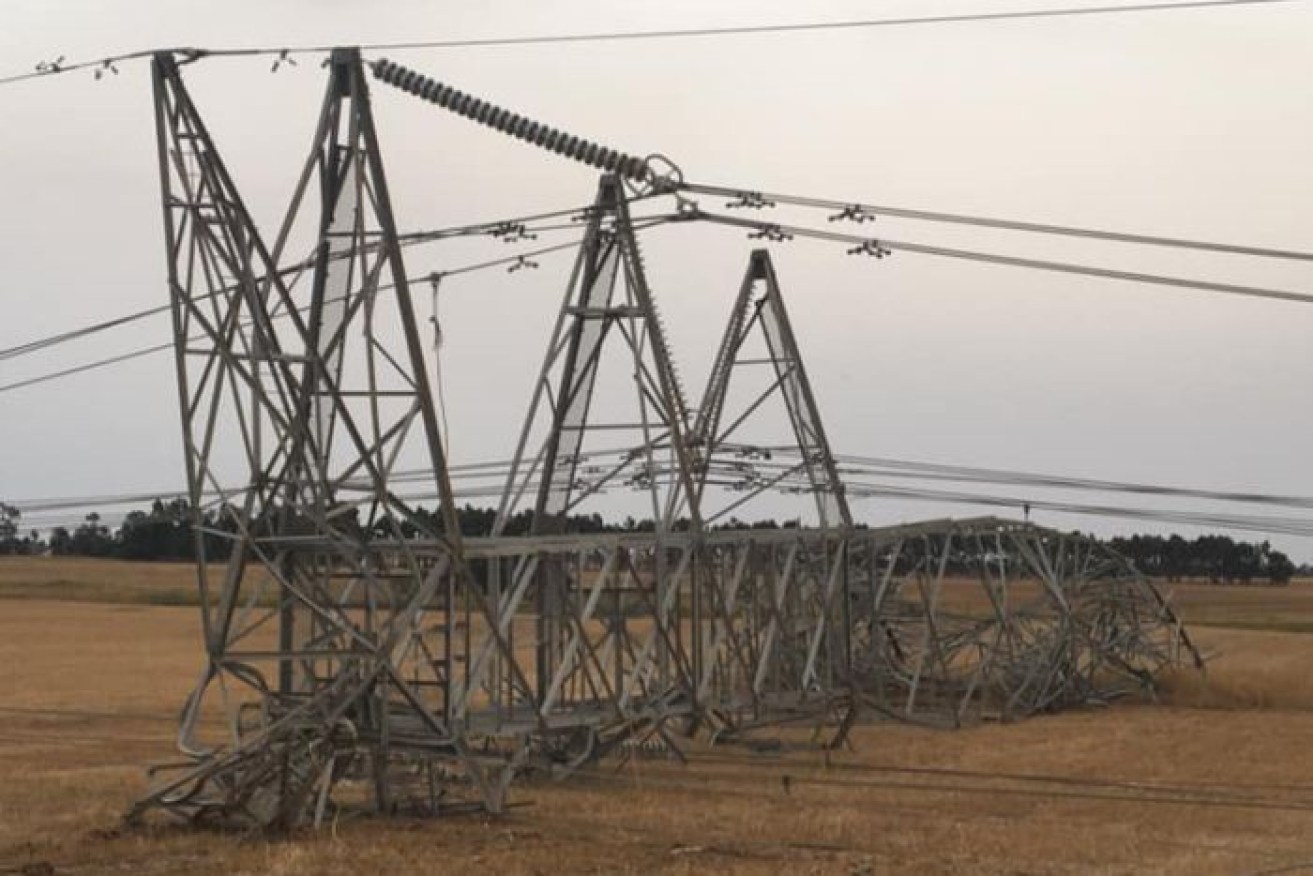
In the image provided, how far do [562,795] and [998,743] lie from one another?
14.5 m

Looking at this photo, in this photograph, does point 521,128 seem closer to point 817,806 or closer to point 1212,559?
point 817,806

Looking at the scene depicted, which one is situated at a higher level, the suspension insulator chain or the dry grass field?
the suspension insulator chain

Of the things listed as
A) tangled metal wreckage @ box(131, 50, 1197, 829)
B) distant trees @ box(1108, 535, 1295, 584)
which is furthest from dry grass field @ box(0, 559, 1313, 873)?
distant trees @ box(1108, 535, 1295, 584)

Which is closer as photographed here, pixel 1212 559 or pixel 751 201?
pixel 751 201

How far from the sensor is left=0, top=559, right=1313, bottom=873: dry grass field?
75.6ft

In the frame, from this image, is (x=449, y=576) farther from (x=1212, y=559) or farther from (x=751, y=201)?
(x=1212, y=559)

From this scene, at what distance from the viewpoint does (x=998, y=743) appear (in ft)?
136

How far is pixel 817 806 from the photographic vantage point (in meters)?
28.7

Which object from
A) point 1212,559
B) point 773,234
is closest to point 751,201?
point 773,234

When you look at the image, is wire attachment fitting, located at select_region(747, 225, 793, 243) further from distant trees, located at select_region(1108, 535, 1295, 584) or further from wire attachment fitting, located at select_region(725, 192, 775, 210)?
distant trees, located at select_region(1108, 535, 1295, 584)

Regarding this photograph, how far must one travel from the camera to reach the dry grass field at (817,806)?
75.6 feet

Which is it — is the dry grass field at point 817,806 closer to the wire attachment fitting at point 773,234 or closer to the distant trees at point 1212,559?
the wire attachment fitting at point 773,234

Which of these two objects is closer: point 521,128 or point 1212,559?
point 521,128

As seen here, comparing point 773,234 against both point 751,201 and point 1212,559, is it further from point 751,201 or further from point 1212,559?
point 1212,559
